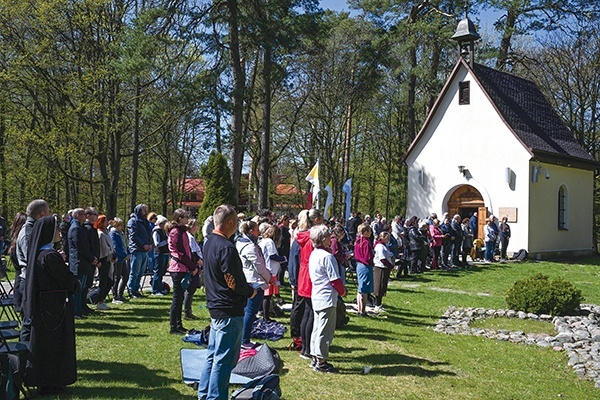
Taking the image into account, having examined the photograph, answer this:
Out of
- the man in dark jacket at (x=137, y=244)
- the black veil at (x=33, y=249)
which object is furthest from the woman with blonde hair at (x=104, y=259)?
the black veil at (x=33, y=249)

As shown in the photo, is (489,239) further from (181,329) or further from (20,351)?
(20,351)

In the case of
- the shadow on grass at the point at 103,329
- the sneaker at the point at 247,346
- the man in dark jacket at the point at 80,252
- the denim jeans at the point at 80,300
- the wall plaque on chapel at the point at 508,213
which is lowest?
the shadow on grass at the point at 103,329

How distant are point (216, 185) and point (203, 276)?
11.7 m

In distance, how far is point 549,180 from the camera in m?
25.0

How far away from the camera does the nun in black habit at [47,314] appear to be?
18.7 ft

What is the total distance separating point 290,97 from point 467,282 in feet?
67.8

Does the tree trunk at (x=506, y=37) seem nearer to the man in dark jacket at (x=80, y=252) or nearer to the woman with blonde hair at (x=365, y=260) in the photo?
the woman with blonde hair at (x=365, y=260)

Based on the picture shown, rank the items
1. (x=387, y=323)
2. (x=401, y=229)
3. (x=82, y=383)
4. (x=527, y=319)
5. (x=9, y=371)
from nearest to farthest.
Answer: (x=9, y=371), (x=82, y=383), (x=387, y=323), (x=527, y=319), (x=401, y=229)

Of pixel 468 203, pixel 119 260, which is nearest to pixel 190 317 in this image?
pixel 119 260

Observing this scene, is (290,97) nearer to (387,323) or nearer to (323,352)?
(387,323)

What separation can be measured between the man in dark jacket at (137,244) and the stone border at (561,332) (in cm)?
615

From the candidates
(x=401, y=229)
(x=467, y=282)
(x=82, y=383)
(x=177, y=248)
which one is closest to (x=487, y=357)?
(x=177, y=248)

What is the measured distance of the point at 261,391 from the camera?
18.1 feet

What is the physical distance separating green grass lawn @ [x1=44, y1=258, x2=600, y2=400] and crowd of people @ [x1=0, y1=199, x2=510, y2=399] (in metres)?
0.40
